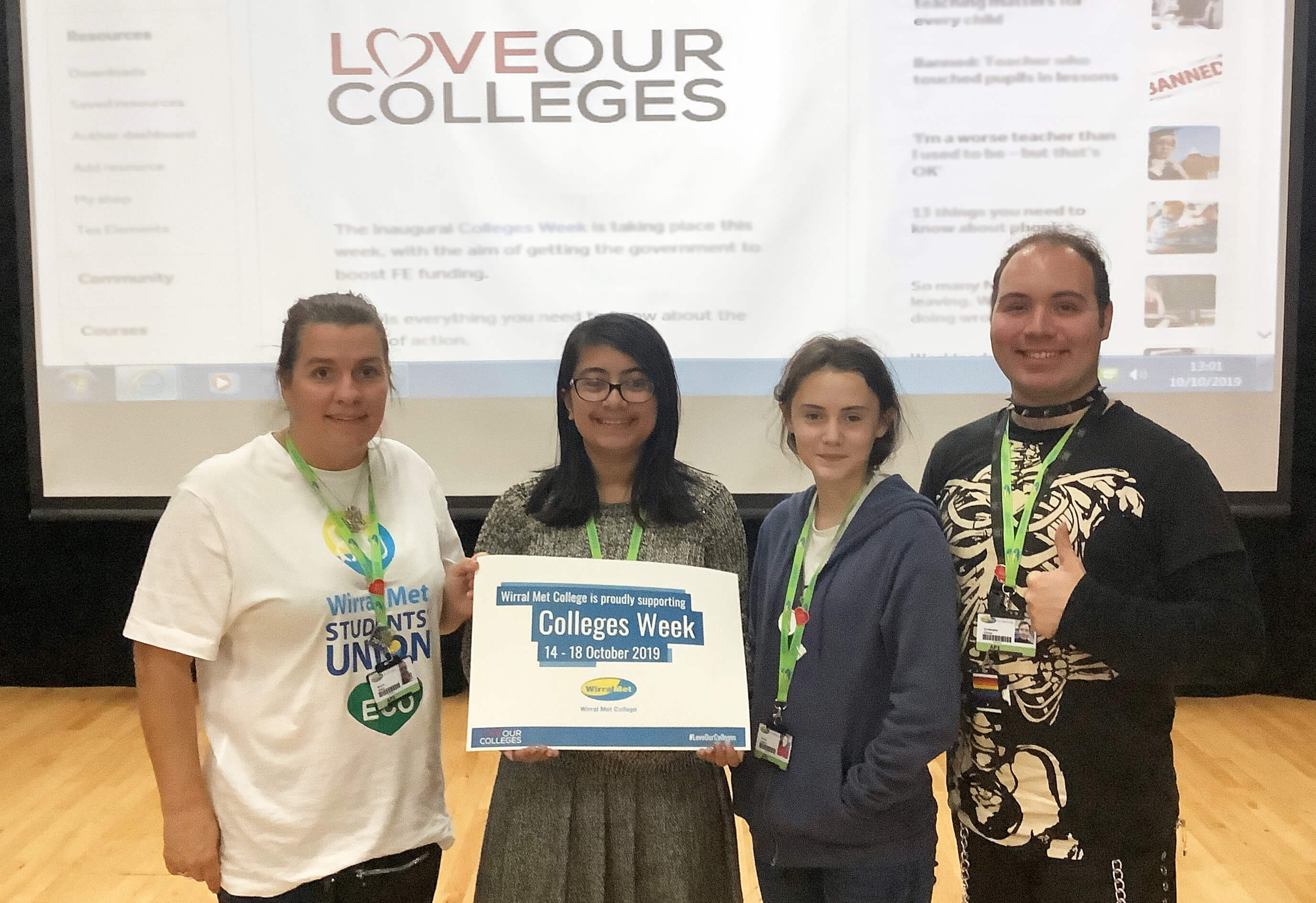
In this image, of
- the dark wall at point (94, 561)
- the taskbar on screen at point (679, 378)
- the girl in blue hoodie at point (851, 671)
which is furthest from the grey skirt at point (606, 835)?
the dark wall at point (94, 561)

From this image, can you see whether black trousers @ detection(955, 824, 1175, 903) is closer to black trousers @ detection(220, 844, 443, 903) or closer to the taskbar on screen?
black trousers @ detection(220, 844, 443, 903)

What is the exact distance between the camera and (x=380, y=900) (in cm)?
153

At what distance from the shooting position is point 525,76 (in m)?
3.69

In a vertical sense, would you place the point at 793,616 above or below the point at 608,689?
above

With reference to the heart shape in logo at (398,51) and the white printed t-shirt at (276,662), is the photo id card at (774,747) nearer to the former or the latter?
the white printed t-shirt at (276,662)

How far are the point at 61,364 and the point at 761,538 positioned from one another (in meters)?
3.59

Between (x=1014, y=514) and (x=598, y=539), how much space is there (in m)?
0.73

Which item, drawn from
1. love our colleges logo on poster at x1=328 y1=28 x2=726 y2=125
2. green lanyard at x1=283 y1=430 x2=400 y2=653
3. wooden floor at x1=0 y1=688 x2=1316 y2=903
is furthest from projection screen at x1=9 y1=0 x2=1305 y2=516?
green lanyard at x1=283 y1=430 x2=400 y2=653

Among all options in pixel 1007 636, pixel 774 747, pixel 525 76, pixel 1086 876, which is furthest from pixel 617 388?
pixel 525 76

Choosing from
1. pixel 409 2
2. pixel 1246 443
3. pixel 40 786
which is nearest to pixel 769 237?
pixel 409 2

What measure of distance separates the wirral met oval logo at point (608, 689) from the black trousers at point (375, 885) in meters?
0.45

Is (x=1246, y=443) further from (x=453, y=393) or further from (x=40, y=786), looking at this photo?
(x=40, y=786)

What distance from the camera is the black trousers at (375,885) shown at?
1.49m

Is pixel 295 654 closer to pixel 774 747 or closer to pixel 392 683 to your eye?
pixel 392 683
